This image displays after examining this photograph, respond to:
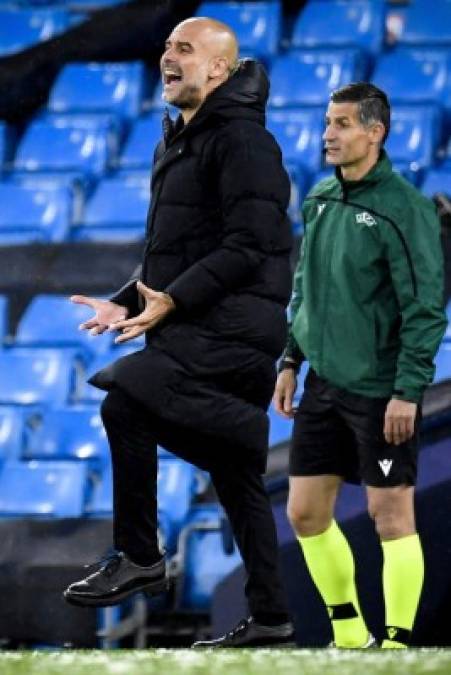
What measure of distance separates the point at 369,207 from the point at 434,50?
2920 mm

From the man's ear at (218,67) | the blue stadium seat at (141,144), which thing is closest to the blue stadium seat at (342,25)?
the blue stadium seat at (141,144)

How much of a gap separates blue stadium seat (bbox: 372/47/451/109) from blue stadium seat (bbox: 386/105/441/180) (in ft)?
0.42

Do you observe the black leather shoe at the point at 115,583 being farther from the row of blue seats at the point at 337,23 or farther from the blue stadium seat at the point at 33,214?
the row of blue seats at the point at 337,23

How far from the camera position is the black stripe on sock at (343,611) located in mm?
4191

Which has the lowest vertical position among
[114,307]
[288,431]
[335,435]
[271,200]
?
[288,431]

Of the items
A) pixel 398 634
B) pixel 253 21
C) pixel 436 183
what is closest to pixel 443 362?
pixel 436 183

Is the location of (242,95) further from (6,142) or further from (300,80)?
(6,142)

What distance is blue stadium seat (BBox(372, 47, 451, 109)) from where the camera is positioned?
6.65 metres

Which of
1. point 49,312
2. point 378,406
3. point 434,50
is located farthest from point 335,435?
point 434,50

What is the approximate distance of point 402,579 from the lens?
4102 mm

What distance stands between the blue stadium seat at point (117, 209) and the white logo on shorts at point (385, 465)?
2.74 m

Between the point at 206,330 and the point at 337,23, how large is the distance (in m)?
3.73

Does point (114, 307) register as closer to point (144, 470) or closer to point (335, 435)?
point (144, 470)

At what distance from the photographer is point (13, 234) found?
6867 millimetres
